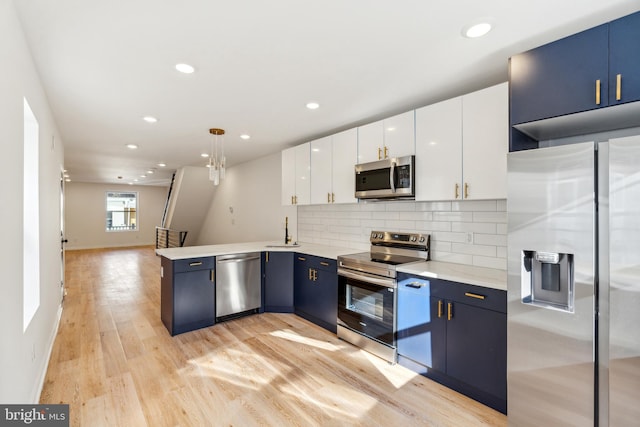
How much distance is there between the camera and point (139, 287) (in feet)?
18.1

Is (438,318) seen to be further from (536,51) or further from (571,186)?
(536,51)

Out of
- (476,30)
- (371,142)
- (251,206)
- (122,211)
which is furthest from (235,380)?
(122,211)

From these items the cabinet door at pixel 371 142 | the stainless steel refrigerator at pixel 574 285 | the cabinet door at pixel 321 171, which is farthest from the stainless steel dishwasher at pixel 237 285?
the stainless steel refrigerator at pixel 574 285

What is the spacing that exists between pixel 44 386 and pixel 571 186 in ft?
13.0

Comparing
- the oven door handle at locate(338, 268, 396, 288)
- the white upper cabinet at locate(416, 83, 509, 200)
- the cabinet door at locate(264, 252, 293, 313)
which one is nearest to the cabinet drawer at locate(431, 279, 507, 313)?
the oven door handle at locate(338, 268, 396, 288)

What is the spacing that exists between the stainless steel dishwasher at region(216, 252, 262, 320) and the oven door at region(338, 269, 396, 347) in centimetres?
132

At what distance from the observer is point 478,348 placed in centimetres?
220

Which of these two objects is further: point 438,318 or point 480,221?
point 480,221

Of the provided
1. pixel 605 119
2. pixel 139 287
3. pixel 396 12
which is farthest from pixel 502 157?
pixel 139 287

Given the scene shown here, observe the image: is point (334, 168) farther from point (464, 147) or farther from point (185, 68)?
point (185, 68)

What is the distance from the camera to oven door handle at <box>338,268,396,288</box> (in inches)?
108

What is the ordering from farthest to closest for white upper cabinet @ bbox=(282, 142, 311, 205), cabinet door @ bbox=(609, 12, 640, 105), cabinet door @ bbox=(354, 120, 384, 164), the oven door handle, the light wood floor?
white upper cabinet @ bbox=(282, 142, 311, 205) < cabinet door @ bbox=(354, 120, 384, 164) < the oven door handle < the light wood floor < cabinet door @ bbox=(609, 12, 640, 105)

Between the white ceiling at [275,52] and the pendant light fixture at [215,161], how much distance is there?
1.84 feet

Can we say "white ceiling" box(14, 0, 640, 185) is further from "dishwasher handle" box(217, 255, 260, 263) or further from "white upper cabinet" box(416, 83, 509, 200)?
"dishwasher handle" box(217, 255, 260, 263)
